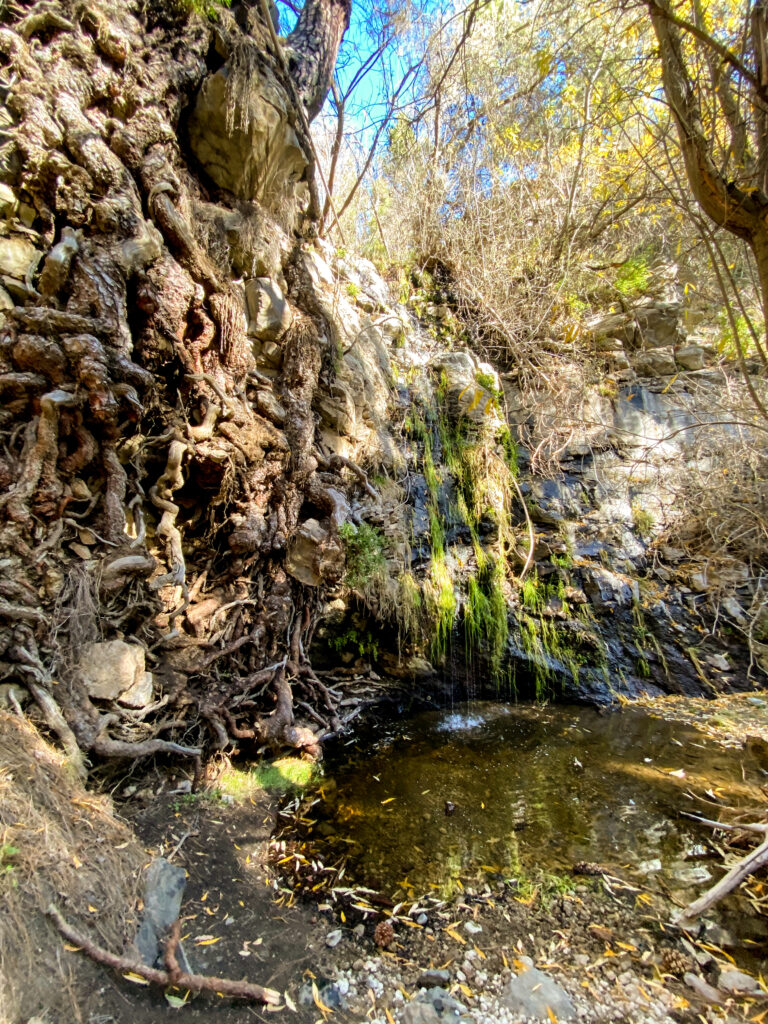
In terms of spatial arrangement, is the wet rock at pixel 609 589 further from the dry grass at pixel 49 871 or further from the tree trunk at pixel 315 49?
the tree trunk at pixel 315 49

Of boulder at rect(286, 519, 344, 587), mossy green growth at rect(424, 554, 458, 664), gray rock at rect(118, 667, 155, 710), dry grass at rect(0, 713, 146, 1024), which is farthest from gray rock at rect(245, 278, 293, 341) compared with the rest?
dry grass at rect(0, 713, 146, 1024)

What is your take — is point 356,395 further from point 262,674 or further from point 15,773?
point 15,773

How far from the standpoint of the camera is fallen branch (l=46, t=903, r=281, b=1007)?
5.50ft

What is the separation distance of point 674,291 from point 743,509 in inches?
158

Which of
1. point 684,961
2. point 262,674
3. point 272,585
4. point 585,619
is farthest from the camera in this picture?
point 585,619

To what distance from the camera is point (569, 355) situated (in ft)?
24.0

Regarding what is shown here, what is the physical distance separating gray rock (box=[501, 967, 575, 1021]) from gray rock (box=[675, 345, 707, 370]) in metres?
7.93

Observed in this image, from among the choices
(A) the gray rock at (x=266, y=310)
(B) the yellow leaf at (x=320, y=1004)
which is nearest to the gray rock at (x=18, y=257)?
(A) the gray rock at (x=266, y=310)

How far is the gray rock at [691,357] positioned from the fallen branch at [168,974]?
860cm

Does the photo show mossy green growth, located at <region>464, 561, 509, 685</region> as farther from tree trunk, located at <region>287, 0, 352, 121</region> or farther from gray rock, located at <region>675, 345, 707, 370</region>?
tree trunk, located at <region>287, 0, 352, 121</region>

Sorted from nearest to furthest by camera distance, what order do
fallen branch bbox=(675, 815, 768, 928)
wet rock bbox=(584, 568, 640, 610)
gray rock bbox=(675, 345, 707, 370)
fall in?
1. fallen branch bbox=(675, 815, 768, 928)
2. wet rock bbox=(584, 568, 640, 610)
3. gray rock bbox=(675, 345, 707, 370)

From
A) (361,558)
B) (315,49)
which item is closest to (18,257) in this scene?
(361,558)

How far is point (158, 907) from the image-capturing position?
2.00 meters

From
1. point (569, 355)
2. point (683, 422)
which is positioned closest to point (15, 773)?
point (569, 355)
